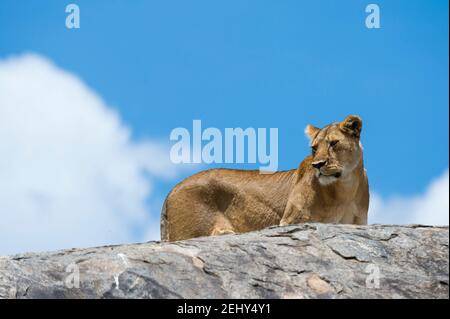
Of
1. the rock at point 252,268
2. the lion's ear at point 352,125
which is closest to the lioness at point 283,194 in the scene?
the lion's ear at point 352,125

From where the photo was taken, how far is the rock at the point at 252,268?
13617 millimetres

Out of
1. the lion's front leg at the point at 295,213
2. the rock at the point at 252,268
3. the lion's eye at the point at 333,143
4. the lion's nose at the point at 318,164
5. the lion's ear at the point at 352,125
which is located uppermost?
the lion's ear at the point at 352,125

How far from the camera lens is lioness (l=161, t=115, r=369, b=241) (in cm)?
1805

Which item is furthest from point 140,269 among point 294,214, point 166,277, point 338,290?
point 294,214

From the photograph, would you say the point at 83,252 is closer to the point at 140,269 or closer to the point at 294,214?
the point at 140,269

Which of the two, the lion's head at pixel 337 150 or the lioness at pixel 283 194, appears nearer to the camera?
the lion's head at pixel 337 150

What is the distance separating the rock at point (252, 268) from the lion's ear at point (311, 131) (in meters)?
3.98

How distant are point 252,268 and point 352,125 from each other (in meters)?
5.09

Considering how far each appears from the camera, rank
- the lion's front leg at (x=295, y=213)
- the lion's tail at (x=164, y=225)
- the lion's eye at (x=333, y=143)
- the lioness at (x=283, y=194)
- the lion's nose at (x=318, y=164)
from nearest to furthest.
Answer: the lion's nose at (x=318, y=164) < the lion's eye at (x=333, y=143) < the lioness at (x=283, y=194) < the lion's front leg at (x=295, y=213) < the lion's tail at (x=164, y=225)

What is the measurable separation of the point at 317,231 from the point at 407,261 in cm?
143

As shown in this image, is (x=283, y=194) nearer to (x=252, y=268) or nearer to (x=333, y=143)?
(x=333, y=143)

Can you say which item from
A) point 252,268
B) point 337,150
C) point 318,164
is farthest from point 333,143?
point 252,268

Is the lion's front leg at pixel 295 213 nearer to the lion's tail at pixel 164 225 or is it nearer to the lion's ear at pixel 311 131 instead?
the lion's ear at pixel 311 131
